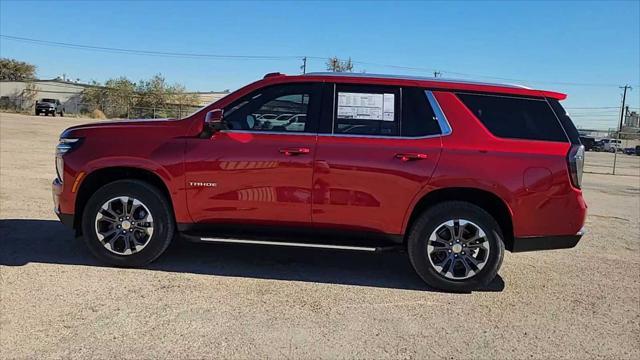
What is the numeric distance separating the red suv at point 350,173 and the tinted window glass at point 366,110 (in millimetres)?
13

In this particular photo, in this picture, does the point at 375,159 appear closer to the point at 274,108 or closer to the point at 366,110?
the point at 366,110

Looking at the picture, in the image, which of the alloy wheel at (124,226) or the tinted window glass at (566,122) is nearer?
the tinted window glass at (566,122)

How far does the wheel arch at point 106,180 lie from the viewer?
206 inches

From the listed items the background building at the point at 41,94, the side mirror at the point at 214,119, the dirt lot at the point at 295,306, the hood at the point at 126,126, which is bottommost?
the dirt lot at the point at 295,306

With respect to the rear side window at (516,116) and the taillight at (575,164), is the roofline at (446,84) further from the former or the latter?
the taillight at (575,164)

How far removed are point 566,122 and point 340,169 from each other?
7.14ft

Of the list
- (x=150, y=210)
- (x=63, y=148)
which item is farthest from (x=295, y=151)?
(x=63, y=148)

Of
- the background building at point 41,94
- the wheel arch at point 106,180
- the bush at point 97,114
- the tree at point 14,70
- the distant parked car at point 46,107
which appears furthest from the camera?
the tree at point 14,70

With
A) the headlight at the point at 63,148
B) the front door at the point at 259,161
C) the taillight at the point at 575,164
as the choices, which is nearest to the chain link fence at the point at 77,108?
the headlight at the point at 63,148

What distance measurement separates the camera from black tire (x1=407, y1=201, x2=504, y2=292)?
4926 mm

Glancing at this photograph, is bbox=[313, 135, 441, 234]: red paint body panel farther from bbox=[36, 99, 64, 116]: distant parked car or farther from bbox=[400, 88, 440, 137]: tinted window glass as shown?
bbox=[36, 99, 64, 116]: distant parked car

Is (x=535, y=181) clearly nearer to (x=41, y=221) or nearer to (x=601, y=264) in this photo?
(x=601, y=264)

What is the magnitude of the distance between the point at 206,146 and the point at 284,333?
2.03m

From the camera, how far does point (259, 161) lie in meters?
4.98
